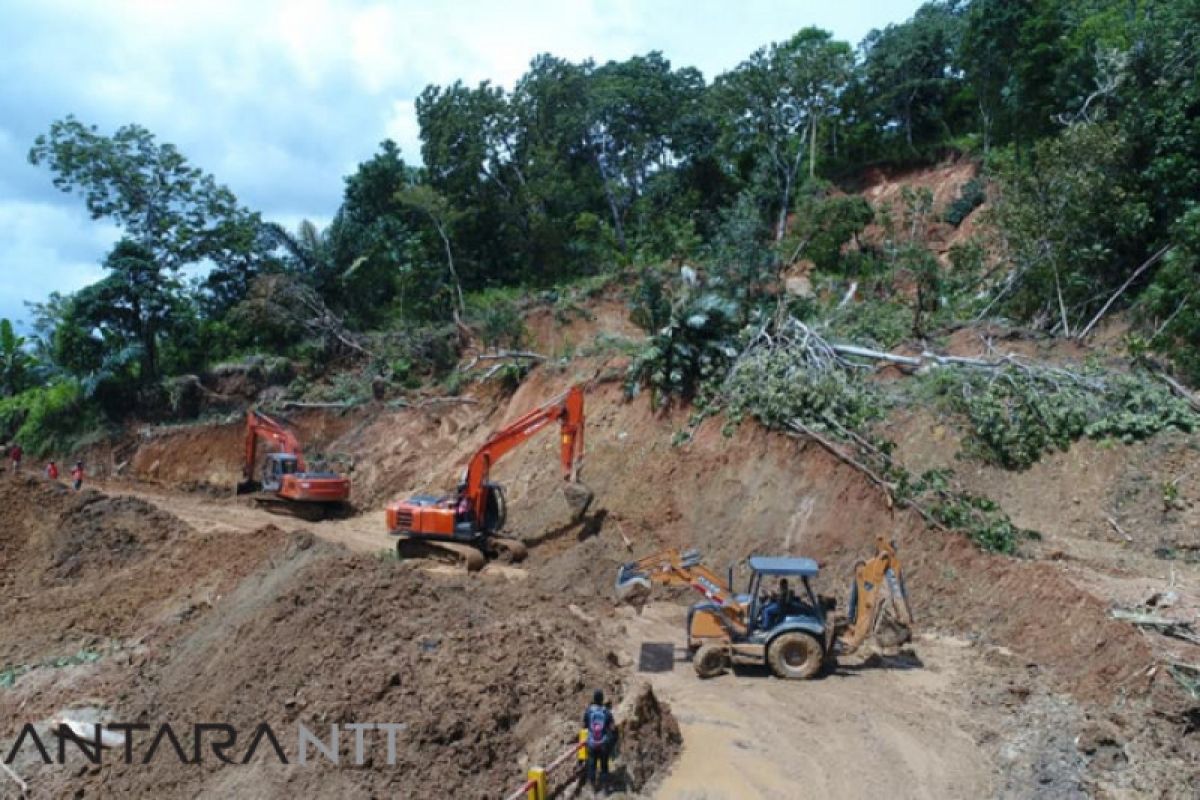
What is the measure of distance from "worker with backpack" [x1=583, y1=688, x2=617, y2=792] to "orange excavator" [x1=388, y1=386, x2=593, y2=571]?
347 inches

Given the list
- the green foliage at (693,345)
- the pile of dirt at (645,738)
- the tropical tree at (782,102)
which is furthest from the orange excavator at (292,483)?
the tropical tree at (782,102)

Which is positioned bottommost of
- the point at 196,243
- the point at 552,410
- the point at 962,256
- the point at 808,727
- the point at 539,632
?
the point at 808,727

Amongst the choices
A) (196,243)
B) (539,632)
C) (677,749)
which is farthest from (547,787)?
(196,243)

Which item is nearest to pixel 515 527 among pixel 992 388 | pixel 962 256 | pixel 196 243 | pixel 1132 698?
pixel 992 388

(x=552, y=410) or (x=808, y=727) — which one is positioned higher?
(x=552, y=410)

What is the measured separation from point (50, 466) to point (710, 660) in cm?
2486

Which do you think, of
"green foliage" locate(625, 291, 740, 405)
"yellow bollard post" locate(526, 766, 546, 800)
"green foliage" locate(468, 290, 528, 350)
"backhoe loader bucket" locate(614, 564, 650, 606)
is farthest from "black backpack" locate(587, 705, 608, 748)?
"green foliage" locate(468, 290, 528, 350)

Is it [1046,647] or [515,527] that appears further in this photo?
[515,527]

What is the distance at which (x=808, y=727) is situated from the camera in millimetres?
9727

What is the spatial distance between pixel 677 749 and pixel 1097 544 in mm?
9101

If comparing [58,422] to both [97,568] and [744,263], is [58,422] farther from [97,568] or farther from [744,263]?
[744,263]

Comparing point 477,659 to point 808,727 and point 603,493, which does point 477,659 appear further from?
point 603,493

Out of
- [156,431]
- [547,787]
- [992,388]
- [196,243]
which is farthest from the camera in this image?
[196,243]

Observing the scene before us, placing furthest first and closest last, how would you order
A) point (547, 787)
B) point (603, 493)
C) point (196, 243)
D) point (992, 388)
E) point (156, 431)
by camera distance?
point (196, 243)
point (156, 431)
point (603, 493)
point (992, 388)
point (547, 787)
